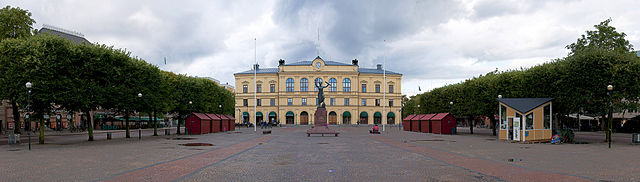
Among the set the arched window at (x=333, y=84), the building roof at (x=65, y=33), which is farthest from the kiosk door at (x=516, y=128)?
the arched window at (x=333, y=84)

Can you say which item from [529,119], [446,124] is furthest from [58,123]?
[529,119]

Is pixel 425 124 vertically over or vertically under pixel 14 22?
under

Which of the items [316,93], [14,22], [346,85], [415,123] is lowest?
[415,123]

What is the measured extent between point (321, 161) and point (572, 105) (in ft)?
73.9

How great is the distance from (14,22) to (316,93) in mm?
69885

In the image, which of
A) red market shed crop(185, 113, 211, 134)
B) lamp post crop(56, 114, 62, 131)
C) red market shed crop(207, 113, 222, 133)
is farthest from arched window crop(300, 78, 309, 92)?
red market shed crop(185, 113, 211, 134)

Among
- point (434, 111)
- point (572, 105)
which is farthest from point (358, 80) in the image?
point (572, 105)

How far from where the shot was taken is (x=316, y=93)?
333ft

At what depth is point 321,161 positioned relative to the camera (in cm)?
1559

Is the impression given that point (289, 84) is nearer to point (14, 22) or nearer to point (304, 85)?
point (304, 85)

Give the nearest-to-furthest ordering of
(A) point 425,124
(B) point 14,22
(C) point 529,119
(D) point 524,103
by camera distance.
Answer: (C) point 529,119
(D) point 524,103
(B) point 14,22
(A) point 425,124

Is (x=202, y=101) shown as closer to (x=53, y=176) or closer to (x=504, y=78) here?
(x=504, y=78)

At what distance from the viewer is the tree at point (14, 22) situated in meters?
37.2

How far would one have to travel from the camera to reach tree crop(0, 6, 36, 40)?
37156mm
